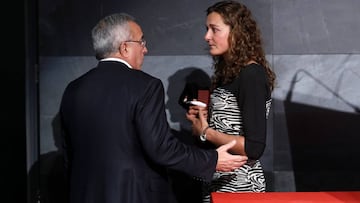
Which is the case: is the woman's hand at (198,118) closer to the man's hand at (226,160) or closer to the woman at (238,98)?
the woman at (238,98)

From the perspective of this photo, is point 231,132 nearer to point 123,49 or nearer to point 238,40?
point 238,40

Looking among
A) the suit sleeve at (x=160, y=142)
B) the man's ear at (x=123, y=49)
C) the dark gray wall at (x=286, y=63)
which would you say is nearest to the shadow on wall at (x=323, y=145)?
the dark gray wall at (x=286, y=63)

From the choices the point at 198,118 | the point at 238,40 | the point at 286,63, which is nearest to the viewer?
the point at 238,40

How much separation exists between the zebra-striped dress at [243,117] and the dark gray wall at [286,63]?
69 centimetres

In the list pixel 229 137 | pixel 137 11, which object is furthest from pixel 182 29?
pixel 229 137

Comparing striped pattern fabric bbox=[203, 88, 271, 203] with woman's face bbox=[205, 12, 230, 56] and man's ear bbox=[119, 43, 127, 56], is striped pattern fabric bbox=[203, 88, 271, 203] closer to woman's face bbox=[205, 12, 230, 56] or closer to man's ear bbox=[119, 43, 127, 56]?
woman's face bbox=[205, 12, 230, 56]

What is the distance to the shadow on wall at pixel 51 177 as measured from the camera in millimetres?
3070

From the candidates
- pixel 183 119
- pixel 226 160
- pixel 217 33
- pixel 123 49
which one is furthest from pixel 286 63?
pixel 123 49

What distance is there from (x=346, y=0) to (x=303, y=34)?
29cm

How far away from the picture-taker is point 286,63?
114 inches

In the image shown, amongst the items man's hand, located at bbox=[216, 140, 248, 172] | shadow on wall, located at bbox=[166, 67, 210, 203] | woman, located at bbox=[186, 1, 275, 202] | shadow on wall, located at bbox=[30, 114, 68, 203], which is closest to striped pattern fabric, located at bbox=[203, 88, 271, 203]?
woman, located at bbox=[186, 1, 275, 202]

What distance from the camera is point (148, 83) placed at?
1886 millimetres

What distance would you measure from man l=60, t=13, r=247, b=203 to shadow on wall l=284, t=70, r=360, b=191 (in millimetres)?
985

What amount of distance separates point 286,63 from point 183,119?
63 cm
